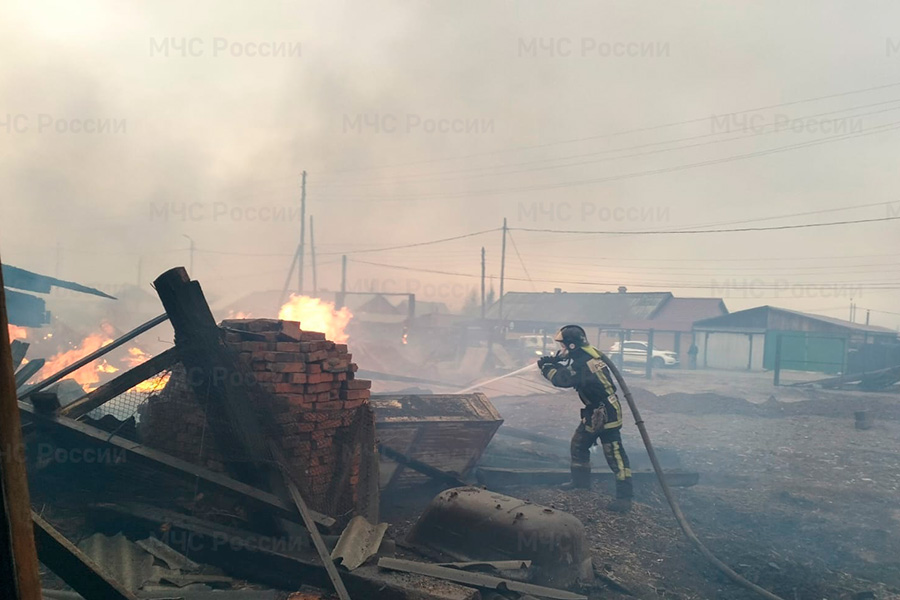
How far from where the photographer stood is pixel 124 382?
4.42m

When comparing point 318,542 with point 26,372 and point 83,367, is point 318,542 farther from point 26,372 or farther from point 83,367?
point 83,367

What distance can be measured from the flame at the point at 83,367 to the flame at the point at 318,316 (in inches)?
246

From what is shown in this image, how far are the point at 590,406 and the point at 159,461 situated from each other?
15.2ft

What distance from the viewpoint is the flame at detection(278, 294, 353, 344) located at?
22531 mm

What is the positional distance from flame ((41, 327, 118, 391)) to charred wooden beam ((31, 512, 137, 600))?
11101 millimetres

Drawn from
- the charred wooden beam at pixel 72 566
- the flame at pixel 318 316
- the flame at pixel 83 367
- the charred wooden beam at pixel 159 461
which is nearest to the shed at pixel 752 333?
the flame at pixel 318 316

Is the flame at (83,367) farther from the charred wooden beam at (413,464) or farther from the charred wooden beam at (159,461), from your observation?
the charred wooden beam at (159,461)

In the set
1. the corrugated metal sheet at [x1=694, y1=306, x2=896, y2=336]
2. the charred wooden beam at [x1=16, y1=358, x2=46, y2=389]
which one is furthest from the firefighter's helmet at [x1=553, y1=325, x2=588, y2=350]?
the corrugated metal sheet at [x1=694, y1=306, x2=896, y2=336]

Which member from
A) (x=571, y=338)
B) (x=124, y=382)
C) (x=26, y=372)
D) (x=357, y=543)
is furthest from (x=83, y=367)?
(x=357, y=543)

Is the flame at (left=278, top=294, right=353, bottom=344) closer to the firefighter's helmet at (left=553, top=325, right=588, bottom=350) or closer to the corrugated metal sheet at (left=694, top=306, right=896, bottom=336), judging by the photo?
the firefighter's helmet at (left=553, top=325, right=588, bottom=350)

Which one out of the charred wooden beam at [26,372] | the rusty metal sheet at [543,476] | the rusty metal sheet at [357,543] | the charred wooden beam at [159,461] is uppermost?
the charred wooden beam at [26,372]

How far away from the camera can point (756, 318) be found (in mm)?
35156

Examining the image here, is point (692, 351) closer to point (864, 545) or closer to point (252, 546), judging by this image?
point (864, 545)

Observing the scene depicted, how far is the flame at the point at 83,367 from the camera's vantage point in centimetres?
1534
